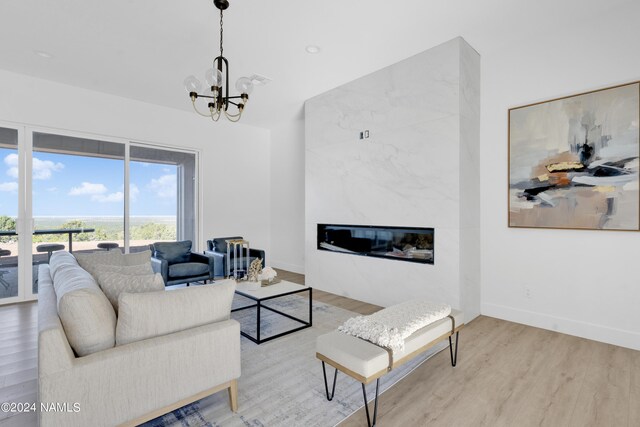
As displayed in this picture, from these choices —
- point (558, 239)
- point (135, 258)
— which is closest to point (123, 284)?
point (135, 258)

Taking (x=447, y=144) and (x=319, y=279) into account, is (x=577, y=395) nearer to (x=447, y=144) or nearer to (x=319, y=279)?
(x=447, y=144)

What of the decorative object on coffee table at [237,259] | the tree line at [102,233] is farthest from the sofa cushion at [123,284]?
the tree line at [102,233]

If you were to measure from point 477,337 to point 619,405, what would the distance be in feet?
3.62

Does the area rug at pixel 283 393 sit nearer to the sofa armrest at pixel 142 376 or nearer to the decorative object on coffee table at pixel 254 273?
the sofa armrest at pixel 142 376

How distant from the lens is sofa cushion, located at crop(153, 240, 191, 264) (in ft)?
14.8

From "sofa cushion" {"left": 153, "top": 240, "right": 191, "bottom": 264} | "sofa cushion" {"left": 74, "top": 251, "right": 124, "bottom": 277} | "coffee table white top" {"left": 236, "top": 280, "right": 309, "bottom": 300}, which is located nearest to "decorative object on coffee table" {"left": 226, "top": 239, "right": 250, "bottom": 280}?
"sofa cushion" {"left": 153, "top": 240, "right": 191, "bottom": 264}

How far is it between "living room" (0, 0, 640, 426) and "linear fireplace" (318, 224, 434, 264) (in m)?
0.05

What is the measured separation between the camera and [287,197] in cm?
636

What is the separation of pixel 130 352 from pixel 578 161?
3.93m

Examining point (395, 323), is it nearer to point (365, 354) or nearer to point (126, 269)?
point (365, 354)

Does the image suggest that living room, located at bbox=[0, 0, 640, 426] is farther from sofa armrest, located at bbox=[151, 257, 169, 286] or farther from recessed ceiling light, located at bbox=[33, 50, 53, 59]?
sofa armrest, located at bbox=[151, 257, 169, 286]

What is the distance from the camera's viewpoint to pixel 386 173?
3959mm

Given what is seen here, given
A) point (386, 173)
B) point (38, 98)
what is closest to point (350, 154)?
point (386, 173)

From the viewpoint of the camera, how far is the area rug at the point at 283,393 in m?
1.87
